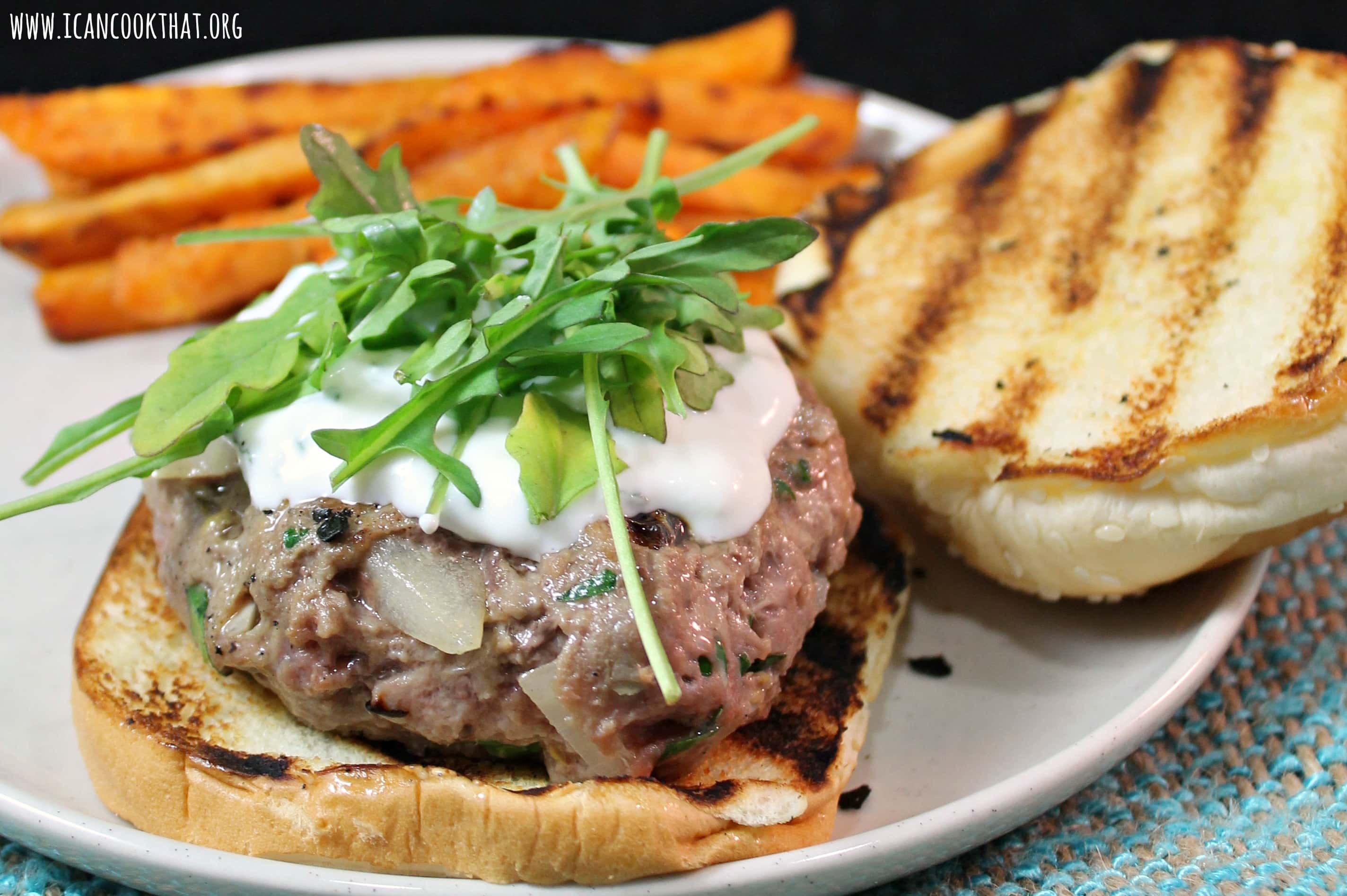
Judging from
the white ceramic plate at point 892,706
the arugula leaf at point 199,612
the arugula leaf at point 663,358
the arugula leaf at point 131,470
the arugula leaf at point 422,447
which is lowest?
the white ceramic plate at point 892,706

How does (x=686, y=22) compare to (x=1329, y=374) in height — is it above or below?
below

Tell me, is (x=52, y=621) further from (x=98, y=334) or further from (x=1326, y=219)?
(x=1326, y=219)

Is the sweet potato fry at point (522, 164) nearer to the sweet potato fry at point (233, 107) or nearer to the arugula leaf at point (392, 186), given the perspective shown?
the sweet potato fry at point (233, 107)

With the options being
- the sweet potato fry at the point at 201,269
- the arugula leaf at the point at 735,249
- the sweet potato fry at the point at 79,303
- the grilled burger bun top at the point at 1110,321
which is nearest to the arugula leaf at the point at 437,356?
the arugula leaf at the point at 735,249

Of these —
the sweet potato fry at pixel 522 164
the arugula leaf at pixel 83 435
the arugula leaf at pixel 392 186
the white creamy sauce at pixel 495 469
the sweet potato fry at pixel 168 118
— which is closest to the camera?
the white creamy sauce at pixel 495 469

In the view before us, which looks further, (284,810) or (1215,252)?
(1215,252)

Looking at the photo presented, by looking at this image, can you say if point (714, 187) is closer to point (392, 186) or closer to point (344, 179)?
point (392, 186)

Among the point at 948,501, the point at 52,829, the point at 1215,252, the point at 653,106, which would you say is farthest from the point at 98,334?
the point at 1215,252
